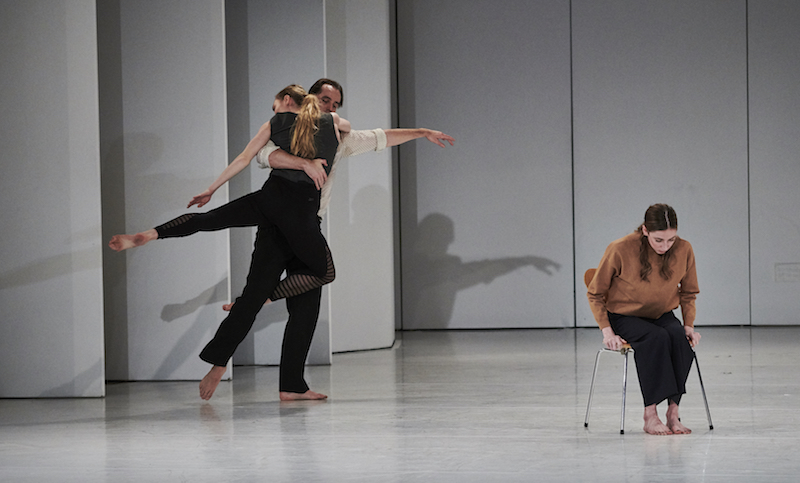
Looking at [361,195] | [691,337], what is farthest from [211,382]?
[361,195]

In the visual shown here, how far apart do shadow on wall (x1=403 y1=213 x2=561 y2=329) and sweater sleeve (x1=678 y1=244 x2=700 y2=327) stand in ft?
12.2

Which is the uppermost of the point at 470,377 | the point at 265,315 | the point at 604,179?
the point at 604,179

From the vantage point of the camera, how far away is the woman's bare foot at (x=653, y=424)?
10.2 feet

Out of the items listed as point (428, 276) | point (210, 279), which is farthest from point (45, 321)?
point (428, 276)

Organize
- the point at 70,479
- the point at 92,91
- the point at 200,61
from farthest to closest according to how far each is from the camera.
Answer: the point at 200,61, the point at 92,91, the point at 70,479

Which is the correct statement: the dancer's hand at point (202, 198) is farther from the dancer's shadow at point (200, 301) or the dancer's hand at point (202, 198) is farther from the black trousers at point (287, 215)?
the dancer's shadow at point (200, 301)

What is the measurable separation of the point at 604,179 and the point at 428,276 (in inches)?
67.7

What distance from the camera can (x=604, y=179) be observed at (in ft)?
22.8

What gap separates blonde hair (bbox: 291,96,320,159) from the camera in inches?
152

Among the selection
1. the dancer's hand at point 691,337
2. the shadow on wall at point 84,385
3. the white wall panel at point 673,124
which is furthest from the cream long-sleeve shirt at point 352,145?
the white wall panel at point 673,124

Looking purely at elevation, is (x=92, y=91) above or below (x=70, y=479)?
above

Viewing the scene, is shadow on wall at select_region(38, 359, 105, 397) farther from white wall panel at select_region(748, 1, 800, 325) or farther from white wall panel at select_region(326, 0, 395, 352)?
white wall panel at select_region(748, 1, 800, 325)

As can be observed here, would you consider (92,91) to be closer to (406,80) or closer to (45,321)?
(45,321)

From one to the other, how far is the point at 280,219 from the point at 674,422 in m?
1.95
